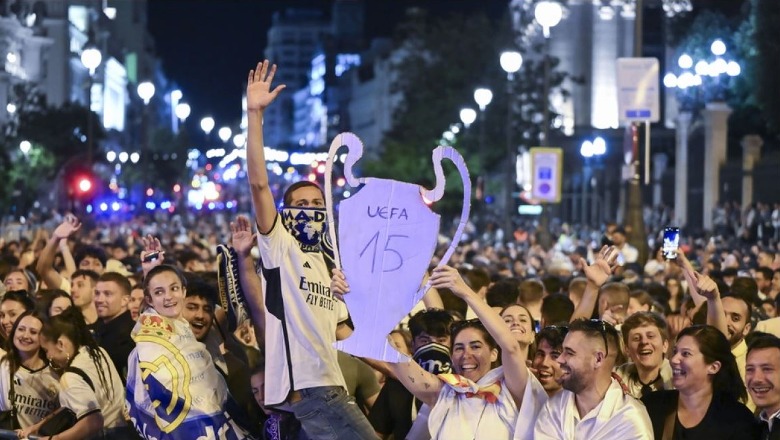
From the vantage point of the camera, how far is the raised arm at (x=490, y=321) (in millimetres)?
6746

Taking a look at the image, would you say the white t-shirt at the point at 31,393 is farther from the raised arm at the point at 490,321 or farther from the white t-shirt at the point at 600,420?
the white t-shirt at the point at 600,420

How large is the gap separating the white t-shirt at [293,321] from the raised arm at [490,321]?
94 centimetres

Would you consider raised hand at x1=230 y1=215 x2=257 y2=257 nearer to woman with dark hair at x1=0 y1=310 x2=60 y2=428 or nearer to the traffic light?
woman with dark hair at x1=0 y1=310 x2=60 y2=428

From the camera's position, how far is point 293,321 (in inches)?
295

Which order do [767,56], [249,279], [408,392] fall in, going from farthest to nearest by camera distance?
[767,56] → [408,392] → [249,279]

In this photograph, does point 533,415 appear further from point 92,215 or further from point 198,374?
point 92,215

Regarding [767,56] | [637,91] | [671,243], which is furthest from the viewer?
[767,56]

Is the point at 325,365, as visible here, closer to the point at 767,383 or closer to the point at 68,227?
the point at 767,383

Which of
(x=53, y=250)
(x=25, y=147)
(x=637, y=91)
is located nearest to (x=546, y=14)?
(x=637, y=91)

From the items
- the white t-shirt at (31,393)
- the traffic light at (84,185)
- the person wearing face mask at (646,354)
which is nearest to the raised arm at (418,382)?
the person wearing face mask at (646,354)

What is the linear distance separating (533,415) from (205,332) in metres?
2.76

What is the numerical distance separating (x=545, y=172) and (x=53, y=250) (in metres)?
17.1

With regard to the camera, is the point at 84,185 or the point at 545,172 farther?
the point at 84,185

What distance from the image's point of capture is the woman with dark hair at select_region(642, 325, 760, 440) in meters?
7.02
